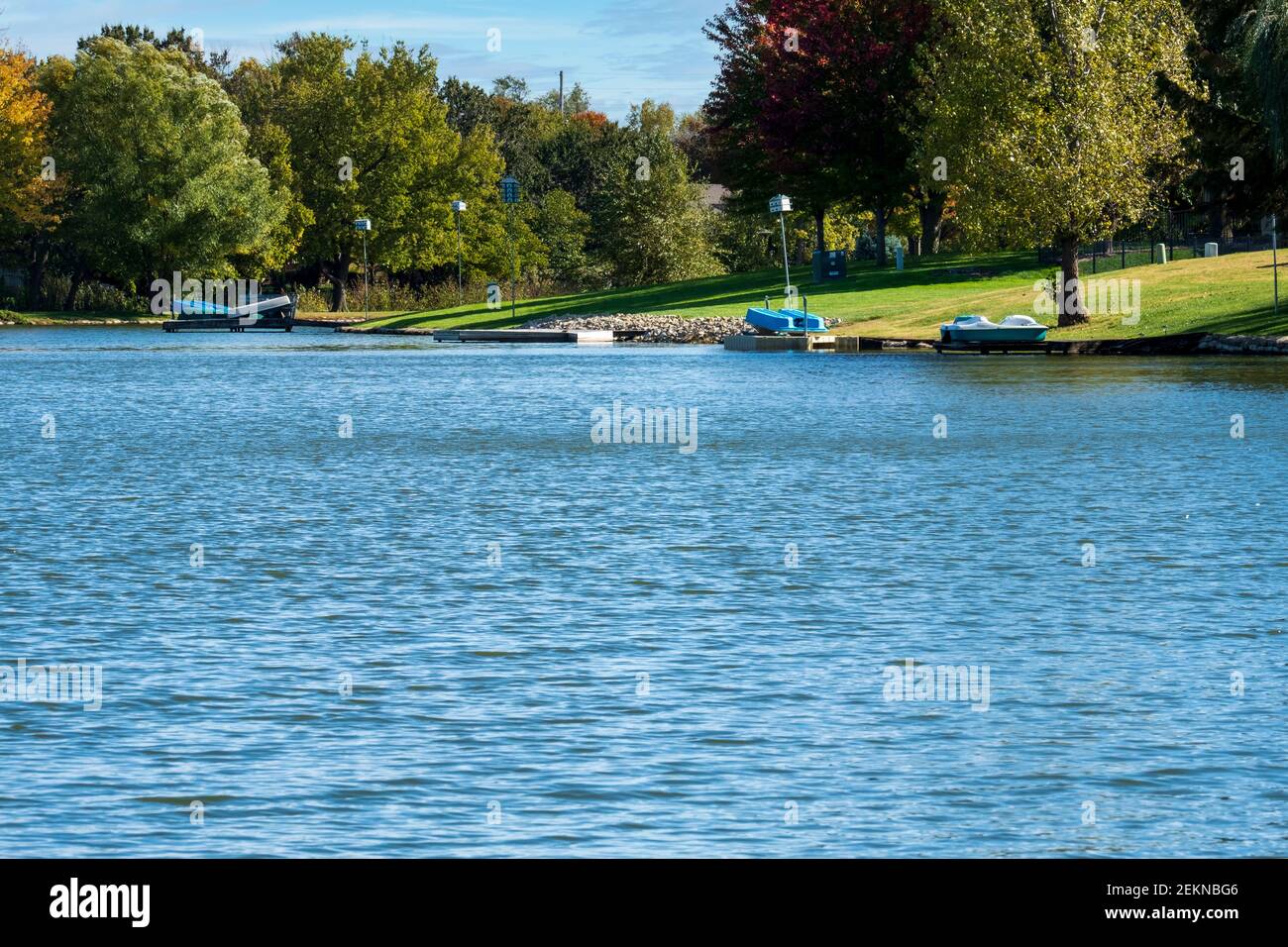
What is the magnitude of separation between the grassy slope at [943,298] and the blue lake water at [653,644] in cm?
2780

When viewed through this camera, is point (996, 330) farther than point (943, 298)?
No

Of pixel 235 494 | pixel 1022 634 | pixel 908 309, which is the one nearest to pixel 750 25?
pixel 908 309

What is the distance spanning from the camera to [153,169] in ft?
369

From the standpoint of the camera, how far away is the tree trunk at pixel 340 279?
11862 centimetres

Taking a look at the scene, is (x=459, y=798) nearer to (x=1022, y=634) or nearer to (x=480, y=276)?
(x=1022, y=634)

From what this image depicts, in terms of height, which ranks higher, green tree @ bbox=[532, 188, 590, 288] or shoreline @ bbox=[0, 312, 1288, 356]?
green tree @ bbox=[532, 188, 590, 288]

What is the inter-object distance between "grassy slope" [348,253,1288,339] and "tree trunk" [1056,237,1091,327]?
125 centimetres

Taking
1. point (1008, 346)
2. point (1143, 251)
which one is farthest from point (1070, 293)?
point (1143, 251)

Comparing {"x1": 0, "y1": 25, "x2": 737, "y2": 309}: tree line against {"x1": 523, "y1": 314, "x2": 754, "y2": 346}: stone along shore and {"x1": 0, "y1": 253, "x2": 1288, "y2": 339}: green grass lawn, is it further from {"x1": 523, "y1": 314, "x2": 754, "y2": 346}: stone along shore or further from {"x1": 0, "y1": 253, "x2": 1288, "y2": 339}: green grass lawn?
{"x1": 523, "y1": 314, "x2": 754, "y2": 346}: stone along shore

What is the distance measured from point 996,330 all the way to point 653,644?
4899cm

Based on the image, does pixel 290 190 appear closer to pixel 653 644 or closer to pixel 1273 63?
pixel 1273 63

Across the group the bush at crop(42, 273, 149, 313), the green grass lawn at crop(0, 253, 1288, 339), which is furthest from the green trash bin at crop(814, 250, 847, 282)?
the bush at crop(42, 273, 149, 313)

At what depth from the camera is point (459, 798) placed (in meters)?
10.9

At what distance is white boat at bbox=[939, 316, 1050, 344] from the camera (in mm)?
62250
